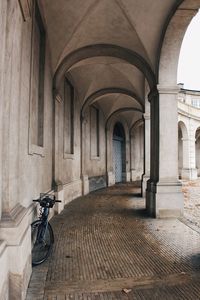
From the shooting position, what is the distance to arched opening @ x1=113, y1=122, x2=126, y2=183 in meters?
20.4

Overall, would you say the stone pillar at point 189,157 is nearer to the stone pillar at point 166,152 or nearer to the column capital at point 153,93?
the column capital at point 153,93

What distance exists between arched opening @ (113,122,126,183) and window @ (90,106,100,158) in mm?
4677

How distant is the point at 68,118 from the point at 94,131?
4653mm

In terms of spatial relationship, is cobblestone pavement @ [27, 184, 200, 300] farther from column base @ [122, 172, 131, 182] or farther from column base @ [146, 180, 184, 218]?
column base @ [122, 172, 131, 182]

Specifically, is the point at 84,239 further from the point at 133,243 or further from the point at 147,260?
the point at 147,260

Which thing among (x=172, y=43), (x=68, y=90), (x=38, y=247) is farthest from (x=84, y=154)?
(x=38, y=247)

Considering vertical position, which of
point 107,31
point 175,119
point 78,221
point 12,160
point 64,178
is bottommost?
point 78,221

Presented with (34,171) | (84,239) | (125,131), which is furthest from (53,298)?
(125,131)

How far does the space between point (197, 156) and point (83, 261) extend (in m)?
27.5

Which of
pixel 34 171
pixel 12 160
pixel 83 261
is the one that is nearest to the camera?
pixel 12 160

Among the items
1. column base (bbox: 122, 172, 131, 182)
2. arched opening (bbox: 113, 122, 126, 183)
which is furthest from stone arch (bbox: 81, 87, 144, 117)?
column base (bbox: 122, 172, 131, 182)

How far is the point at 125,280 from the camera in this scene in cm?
355

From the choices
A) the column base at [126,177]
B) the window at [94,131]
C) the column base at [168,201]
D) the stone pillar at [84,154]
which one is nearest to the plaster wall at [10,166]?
the column base at [168,201]

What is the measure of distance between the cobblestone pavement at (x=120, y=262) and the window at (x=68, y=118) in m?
4.06
